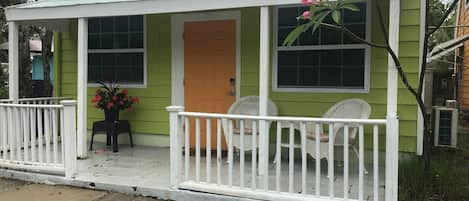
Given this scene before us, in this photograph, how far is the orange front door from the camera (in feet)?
19.3

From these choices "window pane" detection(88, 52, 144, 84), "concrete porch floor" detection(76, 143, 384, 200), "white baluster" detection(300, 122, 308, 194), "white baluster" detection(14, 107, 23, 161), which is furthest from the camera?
"window pane" detection(88, 52, 144, 84)

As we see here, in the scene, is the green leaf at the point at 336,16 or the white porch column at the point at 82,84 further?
the white porch column at the point at 82,84

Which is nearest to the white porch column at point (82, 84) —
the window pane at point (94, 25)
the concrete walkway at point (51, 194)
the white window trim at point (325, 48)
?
the concrete walkway at point (51, 194)

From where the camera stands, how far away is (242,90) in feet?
19.1

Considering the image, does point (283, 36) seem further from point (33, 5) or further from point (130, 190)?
point (33, 5)

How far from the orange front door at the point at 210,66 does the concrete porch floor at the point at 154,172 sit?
0.85 m

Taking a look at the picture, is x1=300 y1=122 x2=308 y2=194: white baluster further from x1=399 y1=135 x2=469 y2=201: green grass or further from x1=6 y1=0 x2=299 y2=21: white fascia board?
x1=6 y1=0 x2=299 y2=21: white fascia board

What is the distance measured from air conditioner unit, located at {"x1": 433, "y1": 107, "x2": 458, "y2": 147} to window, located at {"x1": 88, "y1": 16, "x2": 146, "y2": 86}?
443cm

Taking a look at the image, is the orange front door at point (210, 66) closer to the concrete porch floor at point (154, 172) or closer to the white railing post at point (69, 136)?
the concrete porch floor at point (154, 172)

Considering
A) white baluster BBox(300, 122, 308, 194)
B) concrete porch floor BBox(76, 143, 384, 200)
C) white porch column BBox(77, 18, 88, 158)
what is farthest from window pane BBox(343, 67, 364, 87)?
white porch column BBox(77, 18, 88, 158)

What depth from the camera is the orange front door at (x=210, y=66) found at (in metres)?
5.87

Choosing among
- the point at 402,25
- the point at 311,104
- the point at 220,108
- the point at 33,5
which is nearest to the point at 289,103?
the point at 311,104

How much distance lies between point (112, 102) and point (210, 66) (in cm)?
153

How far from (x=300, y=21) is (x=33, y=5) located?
3.78 metres
